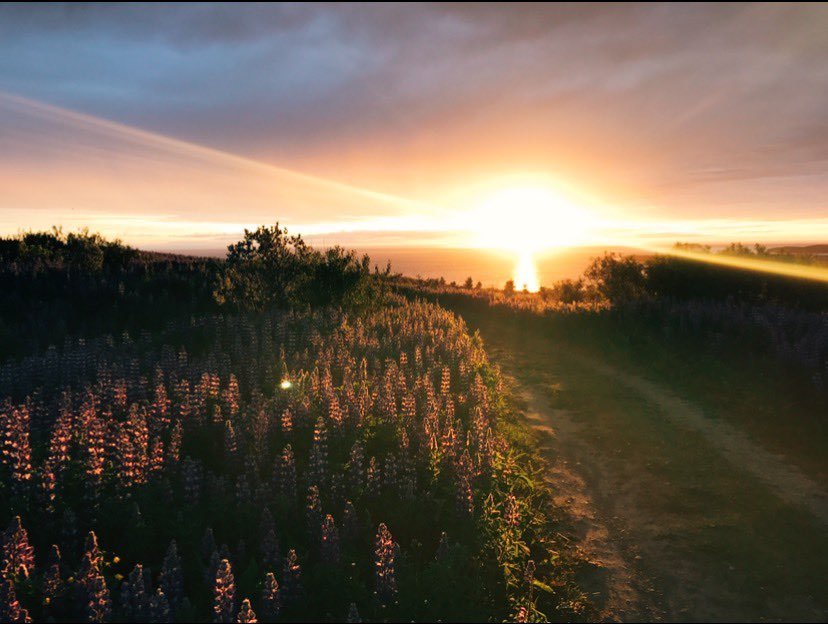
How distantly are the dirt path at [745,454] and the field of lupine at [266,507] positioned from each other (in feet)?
11.4

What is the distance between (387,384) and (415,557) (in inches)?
149

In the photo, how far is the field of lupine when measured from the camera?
500 centimetres

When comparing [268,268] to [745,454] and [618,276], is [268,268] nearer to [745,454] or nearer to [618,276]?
[745,454]

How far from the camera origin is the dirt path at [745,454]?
7.65m

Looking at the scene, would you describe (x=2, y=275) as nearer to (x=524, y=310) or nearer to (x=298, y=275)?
(x=298, y=275)

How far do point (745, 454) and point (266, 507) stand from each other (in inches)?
316

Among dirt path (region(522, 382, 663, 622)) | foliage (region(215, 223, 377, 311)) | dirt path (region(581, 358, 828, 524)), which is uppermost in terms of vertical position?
foliage (region(215, 223, 377, 311))

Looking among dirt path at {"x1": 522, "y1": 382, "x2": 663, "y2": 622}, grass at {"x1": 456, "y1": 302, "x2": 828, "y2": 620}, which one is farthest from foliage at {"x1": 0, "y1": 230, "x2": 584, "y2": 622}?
grass at {"x1": 456, "y1": 302, "x2": 828, "y2": 620}

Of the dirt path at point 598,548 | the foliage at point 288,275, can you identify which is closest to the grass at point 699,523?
the dirt path at point 598,548

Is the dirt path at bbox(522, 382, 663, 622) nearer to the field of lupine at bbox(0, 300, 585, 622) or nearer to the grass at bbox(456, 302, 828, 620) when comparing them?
the grass at bbox(456, 302, 828, 620)

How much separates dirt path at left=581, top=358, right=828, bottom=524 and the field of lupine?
3.48 m

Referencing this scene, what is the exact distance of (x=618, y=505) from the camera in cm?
Result: 749

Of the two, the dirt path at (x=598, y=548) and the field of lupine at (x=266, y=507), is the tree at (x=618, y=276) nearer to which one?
the dirt path at (x=598, y=548)

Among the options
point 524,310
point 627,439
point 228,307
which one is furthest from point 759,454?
point 228,307
